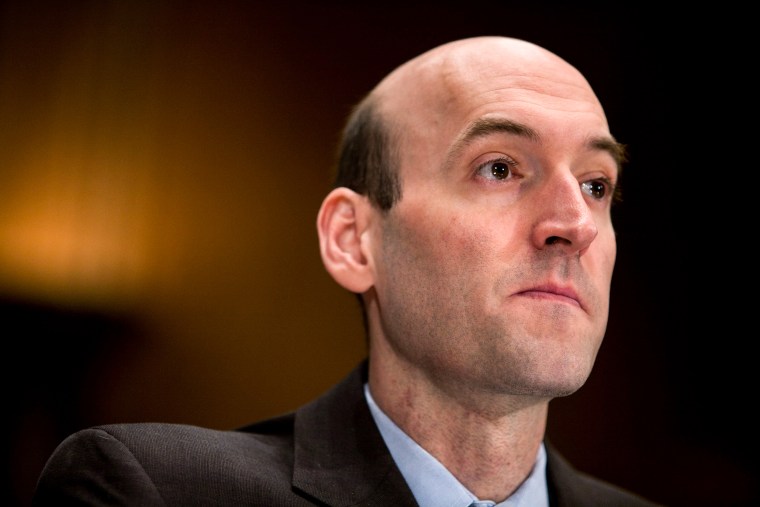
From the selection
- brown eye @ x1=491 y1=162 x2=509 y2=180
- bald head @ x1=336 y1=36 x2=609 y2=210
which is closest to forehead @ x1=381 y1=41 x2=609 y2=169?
bald head @ x1=336 y1=36 x2=609 y2=210

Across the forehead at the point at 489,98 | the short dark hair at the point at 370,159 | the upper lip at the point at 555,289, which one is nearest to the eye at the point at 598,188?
the forehead at the point at 489,98

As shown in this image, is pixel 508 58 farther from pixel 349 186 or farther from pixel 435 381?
pixel 435 381

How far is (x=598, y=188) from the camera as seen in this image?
2.33 metres

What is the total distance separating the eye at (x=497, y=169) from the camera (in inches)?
84.0

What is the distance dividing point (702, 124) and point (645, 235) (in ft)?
1.88

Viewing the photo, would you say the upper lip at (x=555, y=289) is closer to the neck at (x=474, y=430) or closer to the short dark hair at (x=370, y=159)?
the neck at (x=474, y=430)

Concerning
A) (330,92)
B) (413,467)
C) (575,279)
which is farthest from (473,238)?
(330,92)

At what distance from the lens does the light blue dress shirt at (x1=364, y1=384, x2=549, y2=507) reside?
2102 millimetres

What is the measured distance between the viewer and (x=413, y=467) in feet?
7.06

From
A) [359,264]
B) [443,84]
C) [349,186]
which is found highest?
[443,84]

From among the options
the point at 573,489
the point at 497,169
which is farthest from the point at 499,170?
the point at 573,489

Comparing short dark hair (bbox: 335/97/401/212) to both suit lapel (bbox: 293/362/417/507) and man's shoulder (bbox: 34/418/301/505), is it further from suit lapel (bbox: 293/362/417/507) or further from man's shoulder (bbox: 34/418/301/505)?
man's shoulder (bbox: 34/418/301/505)

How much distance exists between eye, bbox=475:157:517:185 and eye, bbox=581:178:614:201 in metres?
0.26

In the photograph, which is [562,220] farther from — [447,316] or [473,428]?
[473,428]
